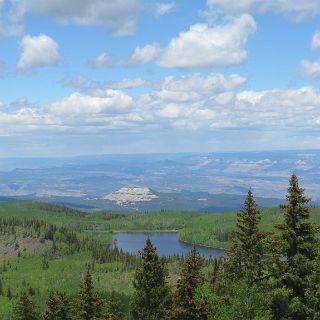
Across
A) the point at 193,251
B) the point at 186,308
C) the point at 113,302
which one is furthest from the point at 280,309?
the point at 113,302

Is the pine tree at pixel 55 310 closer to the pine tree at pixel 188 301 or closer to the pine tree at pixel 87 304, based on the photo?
the pine tree at pixel 87 304

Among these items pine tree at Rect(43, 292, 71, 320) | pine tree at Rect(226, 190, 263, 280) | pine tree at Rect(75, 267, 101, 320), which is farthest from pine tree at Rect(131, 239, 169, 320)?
pine tree at Rect(43, 292, 71, 320)

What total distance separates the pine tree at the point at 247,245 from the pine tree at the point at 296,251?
5221mm

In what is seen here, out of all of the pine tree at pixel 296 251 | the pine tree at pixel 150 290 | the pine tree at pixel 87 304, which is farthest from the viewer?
the pine tree at pixel 87 304

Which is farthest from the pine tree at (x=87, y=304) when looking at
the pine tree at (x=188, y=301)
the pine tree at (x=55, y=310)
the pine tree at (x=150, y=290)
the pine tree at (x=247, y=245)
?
the pine tree at (x=247, y=245)

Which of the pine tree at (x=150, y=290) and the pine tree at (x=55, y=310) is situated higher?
the pine tree at (x=150, y=290)

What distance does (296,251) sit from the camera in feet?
137

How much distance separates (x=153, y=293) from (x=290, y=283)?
52.5 feet

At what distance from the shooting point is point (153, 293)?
52.2m

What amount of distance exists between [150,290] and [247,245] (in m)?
11.4

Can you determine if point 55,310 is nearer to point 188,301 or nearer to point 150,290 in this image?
point 150,290

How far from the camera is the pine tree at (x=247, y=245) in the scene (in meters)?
47.6

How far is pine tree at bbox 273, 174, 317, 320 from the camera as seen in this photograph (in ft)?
134

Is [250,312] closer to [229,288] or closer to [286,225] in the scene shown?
[229,288]
